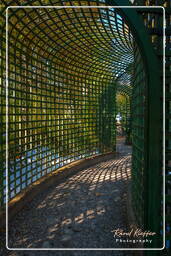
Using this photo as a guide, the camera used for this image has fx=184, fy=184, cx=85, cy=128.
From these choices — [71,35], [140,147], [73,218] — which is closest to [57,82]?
[71,35]

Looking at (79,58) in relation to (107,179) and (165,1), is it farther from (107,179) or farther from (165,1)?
(165,1)

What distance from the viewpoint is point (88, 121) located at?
8141 mm

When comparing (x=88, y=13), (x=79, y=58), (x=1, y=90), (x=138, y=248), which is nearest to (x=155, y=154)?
(x=138, y=248)

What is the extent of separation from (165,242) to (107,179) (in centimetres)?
412

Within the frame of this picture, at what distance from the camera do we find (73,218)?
375 centimetres

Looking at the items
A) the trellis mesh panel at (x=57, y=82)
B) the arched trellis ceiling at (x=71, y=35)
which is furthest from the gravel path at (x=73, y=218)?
the arched trellis ceiling at (x=71, y=35)

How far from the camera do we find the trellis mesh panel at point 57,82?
3.92 metres

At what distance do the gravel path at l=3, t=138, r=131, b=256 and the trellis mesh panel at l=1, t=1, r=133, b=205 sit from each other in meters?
0.70

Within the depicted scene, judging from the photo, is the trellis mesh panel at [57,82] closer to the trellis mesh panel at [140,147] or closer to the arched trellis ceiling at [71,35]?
the arched trellis ceiling at [71,35]

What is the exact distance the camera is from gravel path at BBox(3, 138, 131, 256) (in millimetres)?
3006

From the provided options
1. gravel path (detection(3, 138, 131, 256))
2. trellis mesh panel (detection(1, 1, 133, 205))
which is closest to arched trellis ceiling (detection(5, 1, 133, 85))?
trellis mesh panel (detection(1, 1, 133, 205))

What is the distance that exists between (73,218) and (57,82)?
4.28m

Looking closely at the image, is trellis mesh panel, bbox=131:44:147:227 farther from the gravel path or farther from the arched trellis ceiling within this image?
the arched trellis ceiling

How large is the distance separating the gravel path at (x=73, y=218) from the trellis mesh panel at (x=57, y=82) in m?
0.70
